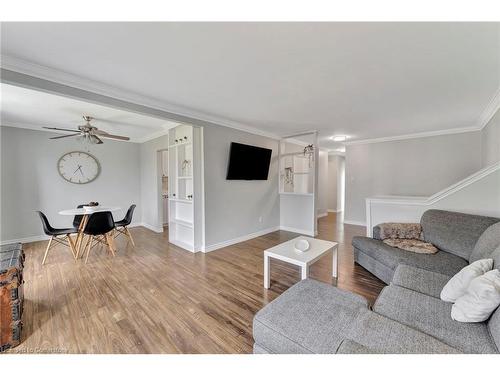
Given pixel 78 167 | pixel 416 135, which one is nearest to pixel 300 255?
pixel 416 135

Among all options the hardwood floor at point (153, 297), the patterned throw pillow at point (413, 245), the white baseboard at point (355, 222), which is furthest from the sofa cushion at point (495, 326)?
the white baseboard at point (355, 222)

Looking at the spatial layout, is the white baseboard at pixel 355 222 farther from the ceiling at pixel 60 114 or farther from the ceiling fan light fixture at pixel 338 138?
the ceiling at pixel 60 114

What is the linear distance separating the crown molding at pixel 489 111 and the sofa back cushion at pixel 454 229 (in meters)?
1.69

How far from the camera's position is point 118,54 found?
1.74 metres

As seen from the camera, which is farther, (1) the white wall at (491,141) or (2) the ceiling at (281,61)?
(1) the white wall at (491,141)

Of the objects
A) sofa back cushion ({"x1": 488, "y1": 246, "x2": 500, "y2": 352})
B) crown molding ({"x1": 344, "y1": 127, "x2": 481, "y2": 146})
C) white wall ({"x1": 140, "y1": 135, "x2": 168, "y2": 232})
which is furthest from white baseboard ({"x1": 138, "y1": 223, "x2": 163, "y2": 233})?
crown molding ({"x1": 344, "y1": 127, "x2": 481, "y2": 146})

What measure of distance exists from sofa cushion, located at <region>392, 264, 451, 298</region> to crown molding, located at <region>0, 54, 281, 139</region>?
3279 mm

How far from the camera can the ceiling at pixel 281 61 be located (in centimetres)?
147

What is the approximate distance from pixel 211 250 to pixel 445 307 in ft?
10.0

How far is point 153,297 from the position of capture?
219cm

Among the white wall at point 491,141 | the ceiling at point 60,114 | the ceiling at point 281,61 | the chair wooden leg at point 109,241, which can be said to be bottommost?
the chair wooden leg at point 109,241

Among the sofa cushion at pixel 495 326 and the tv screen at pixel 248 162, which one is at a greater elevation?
the tv screen at pixel 248 162

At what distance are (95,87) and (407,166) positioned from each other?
618 centimetres
